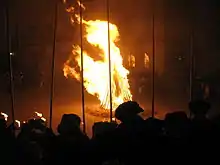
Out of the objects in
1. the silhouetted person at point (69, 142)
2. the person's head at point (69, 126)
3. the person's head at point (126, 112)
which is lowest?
the silhouetted person at point (69, 142)

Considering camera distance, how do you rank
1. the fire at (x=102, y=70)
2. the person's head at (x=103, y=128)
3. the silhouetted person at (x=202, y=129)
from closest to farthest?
the silhouetted person at (x=202, y=129)
the person's head at (x=103, y=128)
the fire at (x=102, y=70)

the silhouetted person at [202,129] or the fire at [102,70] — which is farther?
the fire at [102,70]

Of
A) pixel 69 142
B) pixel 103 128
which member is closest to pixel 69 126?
pixel 69 142

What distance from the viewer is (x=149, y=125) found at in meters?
2.73

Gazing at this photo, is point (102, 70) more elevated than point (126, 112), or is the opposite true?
point (102, 70)

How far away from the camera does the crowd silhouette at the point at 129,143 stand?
2.64 m

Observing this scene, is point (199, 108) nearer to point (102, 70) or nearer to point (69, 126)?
point (69, 126)

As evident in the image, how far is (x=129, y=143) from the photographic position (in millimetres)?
2678

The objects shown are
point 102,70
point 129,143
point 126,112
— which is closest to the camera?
point 129,143

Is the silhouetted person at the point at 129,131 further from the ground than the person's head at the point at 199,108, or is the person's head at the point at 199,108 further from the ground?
the person's head at the point at 199,108

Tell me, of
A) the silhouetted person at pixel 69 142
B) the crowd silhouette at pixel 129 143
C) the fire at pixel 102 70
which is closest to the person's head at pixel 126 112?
the crowd silhouette at pixel 129 143

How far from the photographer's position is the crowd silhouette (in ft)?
8.68

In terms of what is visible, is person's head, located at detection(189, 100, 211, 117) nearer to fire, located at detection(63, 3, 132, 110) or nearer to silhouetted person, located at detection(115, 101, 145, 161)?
silhouetted person, located at detection(115, 101, 145, 161)

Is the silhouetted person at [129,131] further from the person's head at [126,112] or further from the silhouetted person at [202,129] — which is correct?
the silhouetted person at [202,129]
